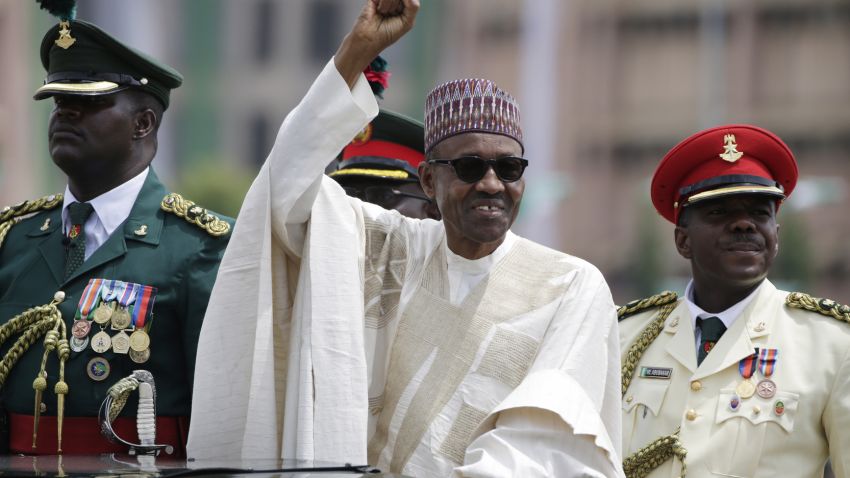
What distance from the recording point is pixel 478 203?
4.61m

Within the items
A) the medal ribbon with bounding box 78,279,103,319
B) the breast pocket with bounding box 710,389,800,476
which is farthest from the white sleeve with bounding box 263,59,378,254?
the breast pocket with bounding box 710,389,800,476

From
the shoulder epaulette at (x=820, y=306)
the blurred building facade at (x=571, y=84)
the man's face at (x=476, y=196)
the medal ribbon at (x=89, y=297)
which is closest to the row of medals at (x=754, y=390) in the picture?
the shoulder epaulette at (x=820, y=306)

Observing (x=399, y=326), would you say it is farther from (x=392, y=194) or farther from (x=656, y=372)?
(x=392, y=194)

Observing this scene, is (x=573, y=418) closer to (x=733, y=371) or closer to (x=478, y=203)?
(x=478, y=203)

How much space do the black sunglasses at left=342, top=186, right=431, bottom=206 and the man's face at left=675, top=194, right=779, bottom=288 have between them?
1580 millimetres

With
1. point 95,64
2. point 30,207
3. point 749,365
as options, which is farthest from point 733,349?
point 30,207

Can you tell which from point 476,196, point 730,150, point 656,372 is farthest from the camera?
point 730,150

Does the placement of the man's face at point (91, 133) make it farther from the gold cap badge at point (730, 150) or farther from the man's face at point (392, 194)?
the gold cap badge at point (730, 150)

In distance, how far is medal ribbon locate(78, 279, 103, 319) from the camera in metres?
5.13

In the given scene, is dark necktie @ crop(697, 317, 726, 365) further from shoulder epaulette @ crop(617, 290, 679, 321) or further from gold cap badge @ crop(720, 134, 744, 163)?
gold cap badge @ crop(720, 134, 744, 163)

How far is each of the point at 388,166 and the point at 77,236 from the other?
1.98 meters

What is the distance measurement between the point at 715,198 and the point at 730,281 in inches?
12.0

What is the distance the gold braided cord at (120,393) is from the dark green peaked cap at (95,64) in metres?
0.99

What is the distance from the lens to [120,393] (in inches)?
195
